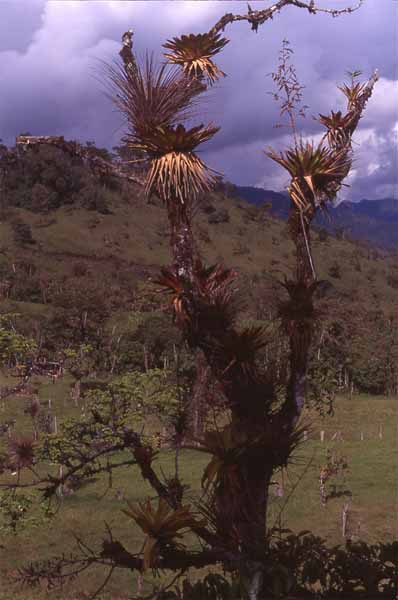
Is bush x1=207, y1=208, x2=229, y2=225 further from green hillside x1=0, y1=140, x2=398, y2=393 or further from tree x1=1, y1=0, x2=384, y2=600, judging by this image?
tree x1=1, y1=0, x2=384, y2=600

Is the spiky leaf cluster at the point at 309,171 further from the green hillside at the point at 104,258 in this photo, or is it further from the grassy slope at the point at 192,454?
the green hillside at the point at 104,258

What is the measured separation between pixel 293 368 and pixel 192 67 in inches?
83.1

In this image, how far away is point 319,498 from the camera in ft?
56.3

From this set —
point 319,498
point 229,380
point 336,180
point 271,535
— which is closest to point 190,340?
point 229,380

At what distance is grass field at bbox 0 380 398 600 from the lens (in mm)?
11484

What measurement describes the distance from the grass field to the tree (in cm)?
518

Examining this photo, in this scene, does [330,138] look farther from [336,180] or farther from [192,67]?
[192,67]

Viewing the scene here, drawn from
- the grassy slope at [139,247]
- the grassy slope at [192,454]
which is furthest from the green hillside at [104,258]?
the grassy slope at [192,454]

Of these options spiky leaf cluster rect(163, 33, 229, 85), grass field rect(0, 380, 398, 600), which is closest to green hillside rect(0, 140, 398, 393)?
grass field rect(0, 380, 398, 600)

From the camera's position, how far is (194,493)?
10.4 m

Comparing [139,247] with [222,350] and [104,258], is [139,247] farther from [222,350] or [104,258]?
[222,350]

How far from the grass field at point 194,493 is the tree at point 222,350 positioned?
Result: 518cm

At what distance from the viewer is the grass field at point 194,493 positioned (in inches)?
452

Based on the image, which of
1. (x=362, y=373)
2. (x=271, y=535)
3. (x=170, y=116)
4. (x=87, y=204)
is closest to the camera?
(x=271, y=535)
